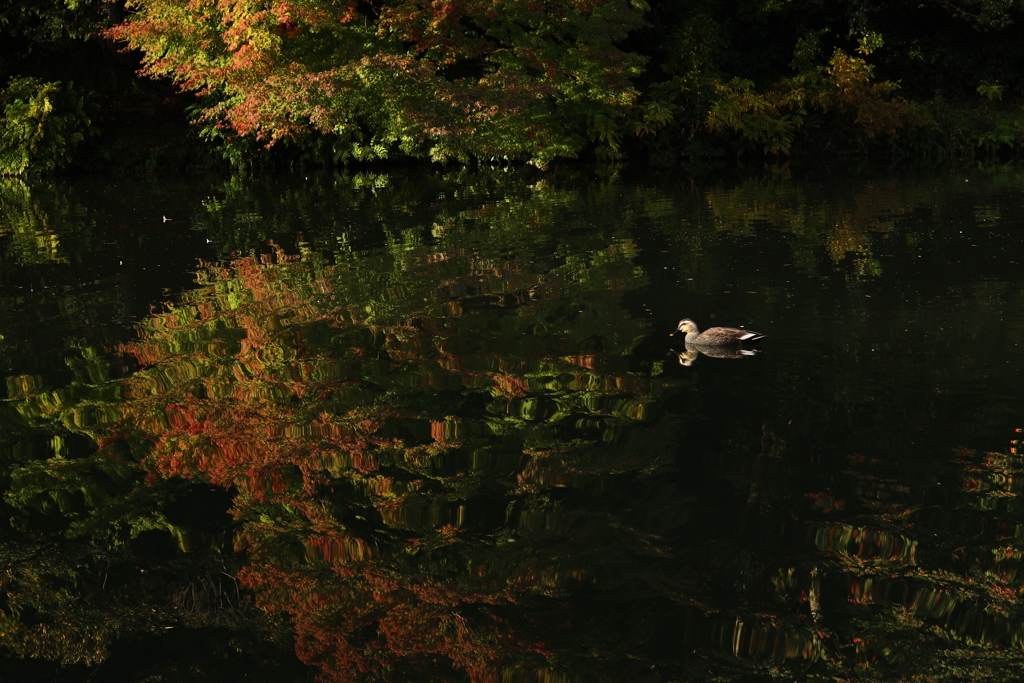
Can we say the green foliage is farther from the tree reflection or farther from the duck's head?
the duck's head

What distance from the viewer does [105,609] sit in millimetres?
5430

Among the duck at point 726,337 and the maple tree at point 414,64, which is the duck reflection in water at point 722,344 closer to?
the duck at point 726,337

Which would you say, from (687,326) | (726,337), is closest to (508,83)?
(687,326)

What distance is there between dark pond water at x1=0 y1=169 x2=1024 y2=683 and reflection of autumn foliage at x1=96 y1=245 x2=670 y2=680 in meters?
0.02

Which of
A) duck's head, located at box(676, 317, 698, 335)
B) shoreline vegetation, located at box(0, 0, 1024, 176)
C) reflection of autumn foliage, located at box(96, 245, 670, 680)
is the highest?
shoreline vegetation, located at box(0, 0, 1024, 176)

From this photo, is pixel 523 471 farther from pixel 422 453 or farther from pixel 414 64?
pixel 414 64

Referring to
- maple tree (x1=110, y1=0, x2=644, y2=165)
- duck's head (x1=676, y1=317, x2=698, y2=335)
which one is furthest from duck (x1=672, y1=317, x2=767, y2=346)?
maple tree (x1=110, y1=0, x2=644, y2=165)

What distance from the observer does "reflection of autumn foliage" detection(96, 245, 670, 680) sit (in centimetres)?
528

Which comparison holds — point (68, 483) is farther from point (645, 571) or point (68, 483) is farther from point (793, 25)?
point (793, 25)

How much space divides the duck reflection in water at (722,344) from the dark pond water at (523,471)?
0.09 meters

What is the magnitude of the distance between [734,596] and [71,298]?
9.76 meters

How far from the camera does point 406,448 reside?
280 inches

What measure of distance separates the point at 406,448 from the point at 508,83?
1688cm

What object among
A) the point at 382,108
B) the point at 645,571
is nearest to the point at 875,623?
the point at 645,571
